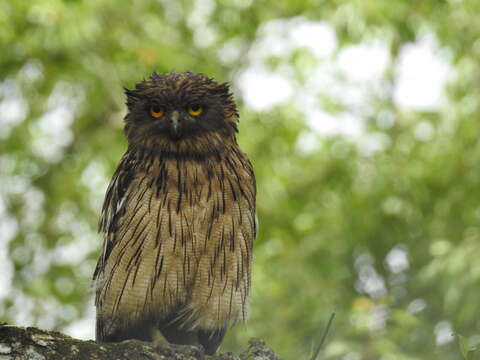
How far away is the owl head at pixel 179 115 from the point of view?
3289mm

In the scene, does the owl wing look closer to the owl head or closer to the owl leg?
the owl head

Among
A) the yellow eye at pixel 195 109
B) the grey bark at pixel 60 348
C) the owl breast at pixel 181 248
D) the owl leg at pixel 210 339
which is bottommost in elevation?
the grey bark at pixel 60 348

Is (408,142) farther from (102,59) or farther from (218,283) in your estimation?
(218,283)

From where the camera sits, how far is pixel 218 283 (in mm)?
3248

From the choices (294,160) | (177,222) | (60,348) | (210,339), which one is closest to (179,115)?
(177,222)

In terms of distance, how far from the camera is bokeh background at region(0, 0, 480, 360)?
569 cm

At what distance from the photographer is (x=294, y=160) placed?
8.18 m

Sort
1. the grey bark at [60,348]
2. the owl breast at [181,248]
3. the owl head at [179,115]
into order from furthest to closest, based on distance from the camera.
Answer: the owl head at [179,115] < the owl breast at [181,248] < the grey bark at [60,348]

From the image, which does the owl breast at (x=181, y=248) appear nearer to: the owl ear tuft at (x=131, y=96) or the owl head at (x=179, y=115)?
the owl head at (x=179, y=115)

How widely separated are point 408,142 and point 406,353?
2953mm

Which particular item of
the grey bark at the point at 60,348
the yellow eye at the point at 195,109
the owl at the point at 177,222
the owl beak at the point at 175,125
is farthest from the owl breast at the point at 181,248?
the grey bark at the point at 60,348

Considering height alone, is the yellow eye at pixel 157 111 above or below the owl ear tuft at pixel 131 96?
below

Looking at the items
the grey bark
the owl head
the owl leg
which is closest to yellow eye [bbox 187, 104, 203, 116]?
the owl head

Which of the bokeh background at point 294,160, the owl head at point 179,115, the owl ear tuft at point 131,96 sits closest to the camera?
Answer: the owl head at point 179,115
